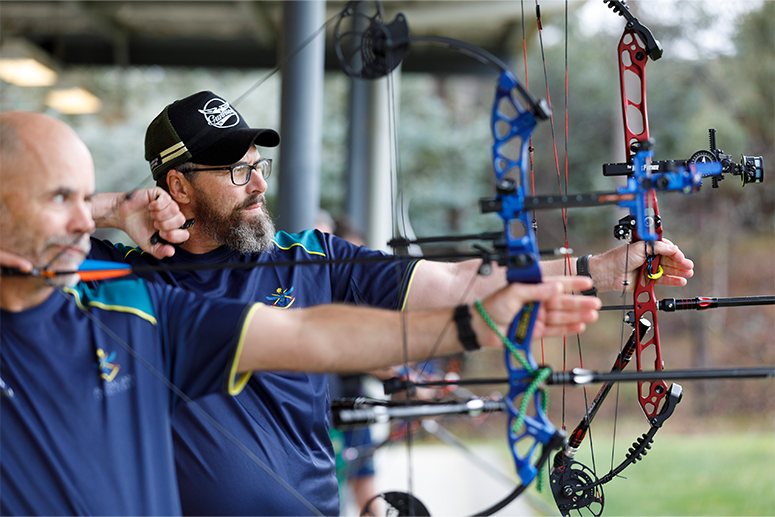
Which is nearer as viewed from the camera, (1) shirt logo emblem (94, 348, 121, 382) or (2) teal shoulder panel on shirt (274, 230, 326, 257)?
(1) shirt logo emblem (94, 348, 121, 382)

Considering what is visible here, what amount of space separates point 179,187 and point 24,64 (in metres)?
5.74

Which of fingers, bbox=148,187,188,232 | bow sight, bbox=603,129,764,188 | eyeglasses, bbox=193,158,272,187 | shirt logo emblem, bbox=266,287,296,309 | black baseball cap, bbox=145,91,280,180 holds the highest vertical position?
black baseball cap, bbox=145,91,280,180

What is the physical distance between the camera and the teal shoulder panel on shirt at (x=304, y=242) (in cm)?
168

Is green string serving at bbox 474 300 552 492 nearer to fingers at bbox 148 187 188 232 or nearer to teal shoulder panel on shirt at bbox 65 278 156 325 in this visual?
teal shoulder panel on shirt at bbox 65 278 156 325

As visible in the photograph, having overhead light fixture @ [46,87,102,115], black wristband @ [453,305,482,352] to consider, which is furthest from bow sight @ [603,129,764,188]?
overhead light fixture @ [46,87,102,115]

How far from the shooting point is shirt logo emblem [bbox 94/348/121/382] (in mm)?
1119

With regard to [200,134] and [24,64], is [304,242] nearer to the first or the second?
[200,134]

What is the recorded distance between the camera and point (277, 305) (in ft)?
5.17

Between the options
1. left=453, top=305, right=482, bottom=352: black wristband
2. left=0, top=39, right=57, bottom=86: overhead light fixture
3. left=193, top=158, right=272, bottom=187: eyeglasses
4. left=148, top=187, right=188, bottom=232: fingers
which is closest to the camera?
left=453, top=305, right=482, bottom=352: black wristband

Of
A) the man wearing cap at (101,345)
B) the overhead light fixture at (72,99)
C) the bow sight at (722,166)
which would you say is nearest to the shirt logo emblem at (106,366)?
the man wearing cap at (101,345)

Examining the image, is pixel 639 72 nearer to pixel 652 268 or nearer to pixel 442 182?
pixel 652 268

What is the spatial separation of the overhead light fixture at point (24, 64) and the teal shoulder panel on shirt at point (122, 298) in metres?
6.08

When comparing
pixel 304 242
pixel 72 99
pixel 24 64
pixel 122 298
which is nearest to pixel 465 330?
pixel 122 298

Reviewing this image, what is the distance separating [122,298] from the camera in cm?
117
